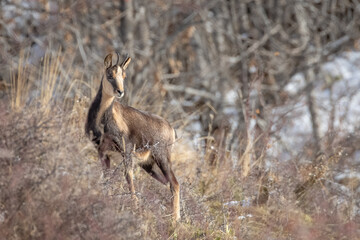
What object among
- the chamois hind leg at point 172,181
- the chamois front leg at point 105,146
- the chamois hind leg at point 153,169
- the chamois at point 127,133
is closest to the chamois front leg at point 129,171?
the chamois at point 127,133

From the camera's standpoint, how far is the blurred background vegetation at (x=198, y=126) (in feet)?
15.9

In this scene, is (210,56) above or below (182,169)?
above

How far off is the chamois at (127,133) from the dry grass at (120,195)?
0.16 metres

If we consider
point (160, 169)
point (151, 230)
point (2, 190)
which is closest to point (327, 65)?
point (160, 169)

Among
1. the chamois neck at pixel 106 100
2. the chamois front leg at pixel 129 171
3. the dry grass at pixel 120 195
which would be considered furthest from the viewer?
the chamois neck at pixel 106 100

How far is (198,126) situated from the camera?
544 inches

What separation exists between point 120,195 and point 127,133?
88 cm

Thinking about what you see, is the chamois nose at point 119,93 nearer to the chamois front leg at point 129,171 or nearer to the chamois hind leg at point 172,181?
the chamois front leg at point 129,171

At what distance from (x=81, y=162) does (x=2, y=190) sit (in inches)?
23.0

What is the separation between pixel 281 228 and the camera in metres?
6.54

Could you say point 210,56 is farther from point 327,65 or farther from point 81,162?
point 81,162

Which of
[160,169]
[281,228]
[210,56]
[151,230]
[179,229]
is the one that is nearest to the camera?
A: [151,230]

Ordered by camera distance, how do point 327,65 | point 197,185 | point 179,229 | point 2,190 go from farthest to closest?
point 327,65 → point 197,185 → point 179,229 → point 2,190

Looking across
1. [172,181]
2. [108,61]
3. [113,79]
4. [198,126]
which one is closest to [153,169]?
[172,181]
